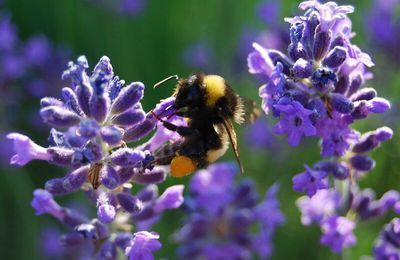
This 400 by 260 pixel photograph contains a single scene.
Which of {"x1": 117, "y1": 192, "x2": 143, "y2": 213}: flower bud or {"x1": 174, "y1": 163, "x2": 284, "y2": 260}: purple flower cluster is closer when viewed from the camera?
{"x1": 117, "y1": 192, "x2": 143, "y2": 213}: flower bud

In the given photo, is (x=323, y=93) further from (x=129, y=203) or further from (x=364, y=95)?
(x=129, y=203)

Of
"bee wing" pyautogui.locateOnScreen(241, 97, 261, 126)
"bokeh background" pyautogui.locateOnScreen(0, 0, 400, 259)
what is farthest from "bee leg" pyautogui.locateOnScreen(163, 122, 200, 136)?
"bokeh background" pyautogui.locateOnScreen(0, 0, 400, 259)

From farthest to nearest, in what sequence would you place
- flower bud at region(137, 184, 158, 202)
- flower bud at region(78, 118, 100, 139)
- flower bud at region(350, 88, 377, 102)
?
flower bud at region(137, 184, 158, 202) → flower bud at region(350, 88, 377, 102) → flower bud at region(78, 118, 100, 139)

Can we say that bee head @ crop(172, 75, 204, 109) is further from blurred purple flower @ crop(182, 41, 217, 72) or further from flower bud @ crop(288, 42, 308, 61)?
blurred purple flower @ crop(182, 41, 217, 72)

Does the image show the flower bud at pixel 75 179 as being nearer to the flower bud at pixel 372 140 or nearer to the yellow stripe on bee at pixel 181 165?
the yellow stripe on bee at pixel 181 165

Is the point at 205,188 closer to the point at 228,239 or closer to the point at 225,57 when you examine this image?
the point at 228,239

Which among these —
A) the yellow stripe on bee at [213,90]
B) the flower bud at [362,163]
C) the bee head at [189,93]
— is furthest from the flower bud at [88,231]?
the flower bud at [362,163]

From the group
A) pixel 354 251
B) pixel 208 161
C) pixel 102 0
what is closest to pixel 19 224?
pixel 102 0
